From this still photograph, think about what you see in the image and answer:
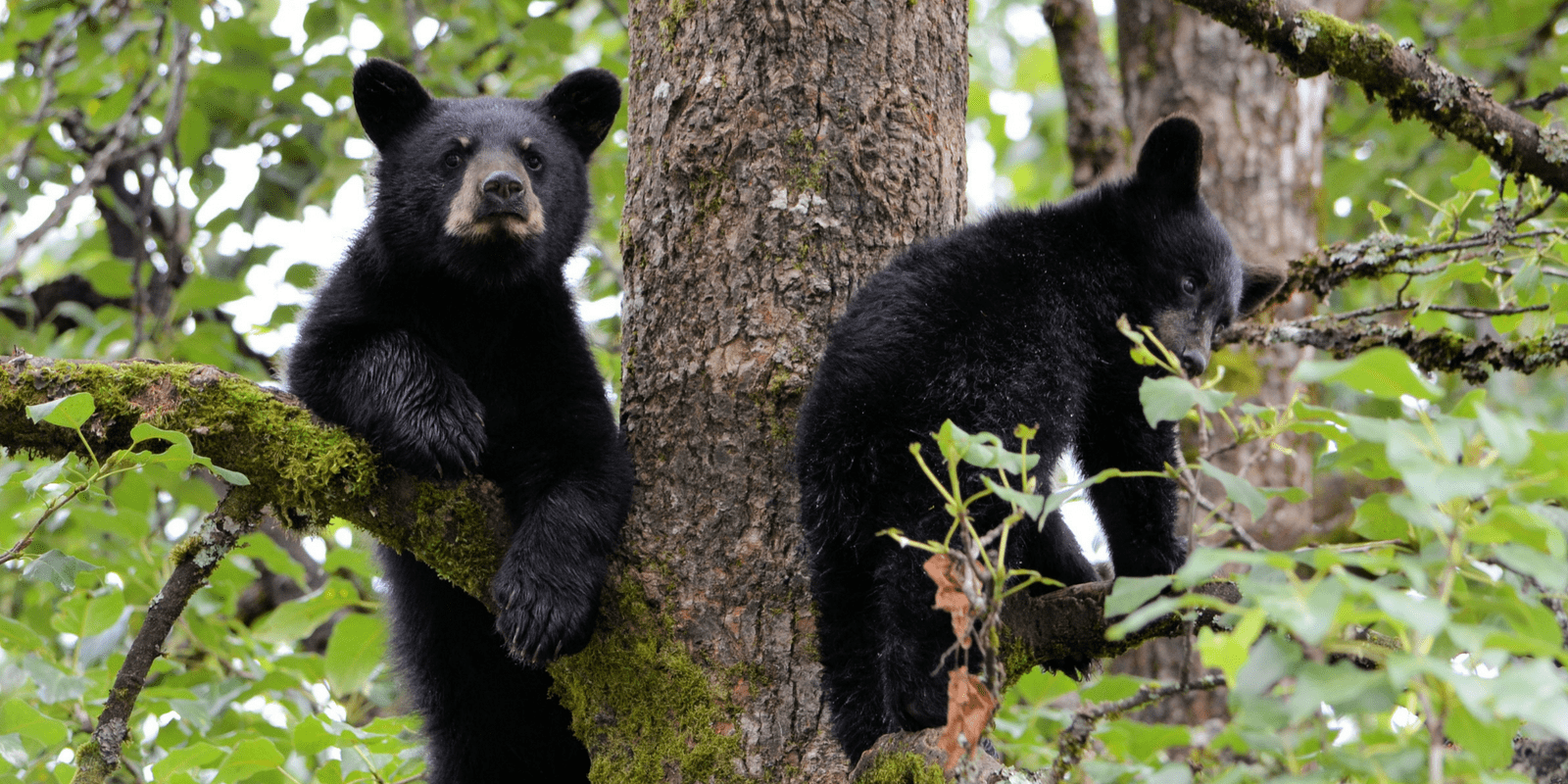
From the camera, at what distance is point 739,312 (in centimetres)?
284

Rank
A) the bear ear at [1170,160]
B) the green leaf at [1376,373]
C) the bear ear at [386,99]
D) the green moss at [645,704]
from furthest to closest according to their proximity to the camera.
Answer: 1. the bear ear at [386,99]
2. the bear ear at [1170,160]
3. the green moss at [645,704]
4. the green leaf at [1376,373]

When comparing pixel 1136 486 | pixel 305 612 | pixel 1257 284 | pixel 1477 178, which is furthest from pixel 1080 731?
pixel 305 612

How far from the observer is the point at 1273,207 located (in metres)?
6.24

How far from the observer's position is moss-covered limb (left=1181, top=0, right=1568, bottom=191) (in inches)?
119

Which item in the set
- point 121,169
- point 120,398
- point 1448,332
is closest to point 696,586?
point 120,398

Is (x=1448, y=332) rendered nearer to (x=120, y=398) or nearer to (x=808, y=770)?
(x=808, y=770)

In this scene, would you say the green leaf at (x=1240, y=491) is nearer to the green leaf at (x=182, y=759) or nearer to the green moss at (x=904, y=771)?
the green moss at (x=904, y=771)

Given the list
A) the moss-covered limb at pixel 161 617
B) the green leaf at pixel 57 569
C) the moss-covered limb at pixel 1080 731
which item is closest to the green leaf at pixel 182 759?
the moss-covered limb at pixel 161 617

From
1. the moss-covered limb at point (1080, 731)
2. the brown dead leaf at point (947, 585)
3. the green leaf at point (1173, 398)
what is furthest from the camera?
the brown dead leaf at point (947, 585)

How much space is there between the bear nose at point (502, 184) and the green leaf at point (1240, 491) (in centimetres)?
247

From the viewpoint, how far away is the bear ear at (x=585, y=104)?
4160mm

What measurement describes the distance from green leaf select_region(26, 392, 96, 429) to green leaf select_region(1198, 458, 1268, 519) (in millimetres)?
2092

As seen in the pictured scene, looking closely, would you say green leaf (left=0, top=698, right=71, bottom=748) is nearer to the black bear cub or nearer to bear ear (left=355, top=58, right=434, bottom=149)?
bear ear (left=355, top=58, right=434, bottom=149)

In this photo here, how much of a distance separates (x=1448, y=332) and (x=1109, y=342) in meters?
1.13
